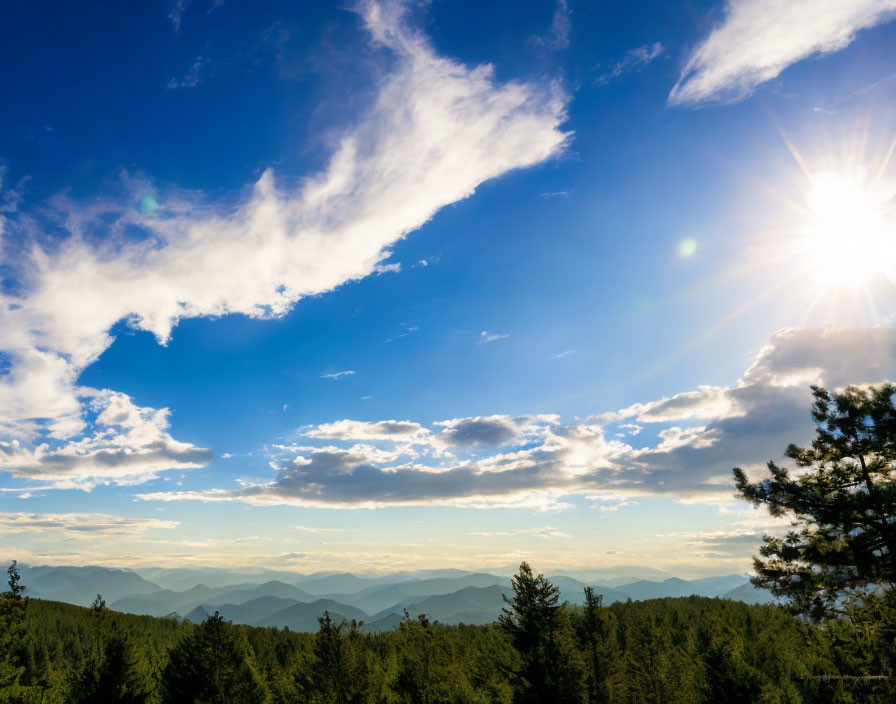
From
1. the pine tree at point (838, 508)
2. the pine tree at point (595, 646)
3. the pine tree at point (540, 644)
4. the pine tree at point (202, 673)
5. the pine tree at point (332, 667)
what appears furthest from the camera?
the pine tree at point (595, 646)

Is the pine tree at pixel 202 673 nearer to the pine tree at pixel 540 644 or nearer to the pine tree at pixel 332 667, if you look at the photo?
the pine tree at pixel 332 667

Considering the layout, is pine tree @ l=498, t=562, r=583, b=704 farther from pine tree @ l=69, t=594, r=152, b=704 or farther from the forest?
pine tree @ l=69, t=594, r=152, b=704

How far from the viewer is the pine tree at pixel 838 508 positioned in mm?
14570

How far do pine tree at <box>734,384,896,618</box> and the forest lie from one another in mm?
39

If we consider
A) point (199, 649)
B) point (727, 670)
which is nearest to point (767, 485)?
point (727, 670)

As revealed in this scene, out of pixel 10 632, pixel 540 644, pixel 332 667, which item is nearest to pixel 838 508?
pixel 540 644

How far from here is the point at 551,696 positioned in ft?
70.9

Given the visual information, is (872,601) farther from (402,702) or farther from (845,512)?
(402,702)

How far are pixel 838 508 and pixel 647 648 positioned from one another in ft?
142

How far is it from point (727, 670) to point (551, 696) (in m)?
15.3

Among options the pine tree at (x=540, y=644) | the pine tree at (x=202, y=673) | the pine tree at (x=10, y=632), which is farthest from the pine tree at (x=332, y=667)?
the pine tree at (x=10, y=632)

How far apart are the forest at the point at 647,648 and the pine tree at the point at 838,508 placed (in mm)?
39

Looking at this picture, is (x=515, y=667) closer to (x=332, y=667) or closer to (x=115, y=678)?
(x=332, y=667)

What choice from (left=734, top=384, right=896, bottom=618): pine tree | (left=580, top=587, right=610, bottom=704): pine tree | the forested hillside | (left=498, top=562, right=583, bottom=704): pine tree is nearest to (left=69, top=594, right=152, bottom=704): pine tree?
the forested hillside
